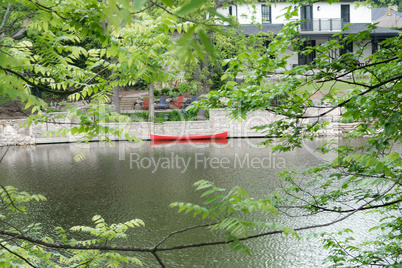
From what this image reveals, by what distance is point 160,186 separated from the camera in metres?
13.0

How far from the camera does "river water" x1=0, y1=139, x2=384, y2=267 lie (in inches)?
317

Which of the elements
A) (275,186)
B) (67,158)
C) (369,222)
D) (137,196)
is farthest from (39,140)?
(369,222)

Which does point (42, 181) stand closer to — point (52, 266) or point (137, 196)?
point (137, 196)

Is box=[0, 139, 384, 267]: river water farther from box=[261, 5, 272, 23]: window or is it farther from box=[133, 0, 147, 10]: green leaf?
box=[261, 5, 272, 23]: window

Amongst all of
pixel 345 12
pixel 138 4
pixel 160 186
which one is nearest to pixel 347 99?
pixel 138 4

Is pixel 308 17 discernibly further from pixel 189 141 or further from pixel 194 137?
pixel 189 141

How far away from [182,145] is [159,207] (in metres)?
11.2

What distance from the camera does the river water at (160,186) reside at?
26.5 ft

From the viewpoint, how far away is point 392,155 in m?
2.40

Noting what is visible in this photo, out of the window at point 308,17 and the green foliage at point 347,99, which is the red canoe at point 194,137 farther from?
the green foliage at point 347,99

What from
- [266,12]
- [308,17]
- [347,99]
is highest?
[266,12]

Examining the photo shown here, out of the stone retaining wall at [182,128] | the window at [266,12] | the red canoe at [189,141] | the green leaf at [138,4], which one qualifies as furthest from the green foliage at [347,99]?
the window at [266,12]

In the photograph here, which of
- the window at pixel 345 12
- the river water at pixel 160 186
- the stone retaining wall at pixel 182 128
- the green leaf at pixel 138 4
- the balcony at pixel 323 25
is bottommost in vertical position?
the river water at pixel 160 186

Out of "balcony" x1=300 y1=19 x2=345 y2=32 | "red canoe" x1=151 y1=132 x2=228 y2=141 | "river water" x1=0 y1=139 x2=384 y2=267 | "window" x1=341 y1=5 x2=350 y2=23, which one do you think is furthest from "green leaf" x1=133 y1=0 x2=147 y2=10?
"window" x1=341 y1=5 x2=350 y2=23
